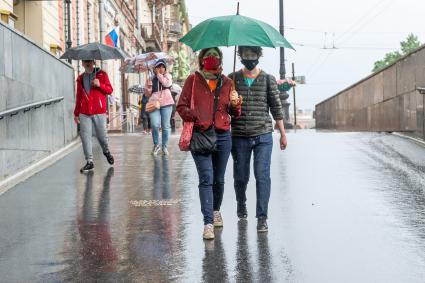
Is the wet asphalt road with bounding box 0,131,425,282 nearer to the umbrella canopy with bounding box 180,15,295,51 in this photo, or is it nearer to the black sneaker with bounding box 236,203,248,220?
the black sneaker with bounding box 236,203,248,220

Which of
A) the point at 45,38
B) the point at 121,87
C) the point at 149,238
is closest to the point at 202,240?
the point at 149,238

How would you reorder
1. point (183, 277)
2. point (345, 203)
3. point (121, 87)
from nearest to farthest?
point (183, 277)
point (345, 203)
point (121, 87)

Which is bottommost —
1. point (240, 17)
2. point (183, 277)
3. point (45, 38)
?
point (183, 277)

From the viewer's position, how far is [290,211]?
7.85 metres

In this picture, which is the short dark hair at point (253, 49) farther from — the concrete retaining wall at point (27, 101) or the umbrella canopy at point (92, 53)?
the umbrella canopy at point (92, 53)

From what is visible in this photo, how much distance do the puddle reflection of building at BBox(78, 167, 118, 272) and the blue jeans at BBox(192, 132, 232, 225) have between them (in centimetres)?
83

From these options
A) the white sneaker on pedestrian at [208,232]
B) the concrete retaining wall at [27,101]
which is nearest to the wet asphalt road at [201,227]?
the white sneaker on pedestrian at [208,232]

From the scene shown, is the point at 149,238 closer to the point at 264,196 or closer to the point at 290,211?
the point at 264,196

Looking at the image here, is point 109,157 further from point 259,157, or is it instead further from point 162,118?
point 259,157

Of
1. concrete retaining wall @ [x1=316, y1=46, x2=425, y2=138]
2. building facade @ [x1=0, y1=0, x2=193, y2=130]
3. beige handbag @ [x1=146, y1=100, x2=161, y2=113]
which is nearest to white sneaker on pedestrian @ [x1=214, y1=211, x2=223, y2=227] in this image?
beige handbag @ [x1=146, y1=100, x2=161, y2=113]

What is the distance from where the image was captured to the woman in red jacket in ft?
21.4

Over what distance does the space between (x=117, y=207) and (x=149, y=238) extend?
179 cm

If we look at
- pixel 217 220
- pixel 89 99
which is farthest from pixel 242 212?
pixel 89 99

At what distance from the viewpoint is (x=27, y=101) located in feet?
39.7
